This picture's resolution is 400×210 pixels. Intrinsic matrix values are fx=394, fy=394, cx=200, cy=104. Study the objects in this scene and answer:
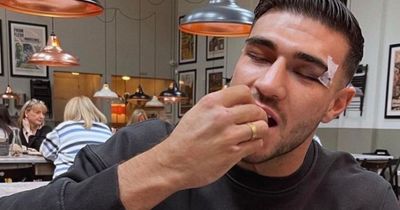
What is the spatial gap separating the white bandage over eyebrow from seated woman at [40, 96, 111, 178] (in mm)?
2895

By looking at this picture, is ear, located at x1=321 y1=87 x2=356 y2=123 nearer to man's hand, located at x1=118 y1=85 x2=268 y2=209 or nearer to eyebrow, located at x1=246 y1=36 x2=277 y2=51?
eyebrow, located at x1=246 y1=36 x2=277 y2=51

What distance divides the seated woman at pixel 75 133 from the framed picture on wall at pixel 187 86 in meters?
7.28

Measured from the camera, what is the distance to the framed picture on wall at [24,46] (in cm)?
956

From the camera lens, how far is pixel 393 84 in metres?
6.85

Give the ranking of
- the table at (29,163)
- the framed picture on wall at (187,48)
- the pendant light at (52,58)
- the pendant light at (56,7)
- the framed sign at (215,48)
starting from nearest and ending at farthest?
the pendant light at (56,7)
the table at (29,163)
the pendant light at (52,58)
the framed sign at (215,48)
the framed picture on wall at (187,48)

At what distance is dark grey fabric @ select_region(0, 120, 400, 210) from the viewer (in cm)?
88

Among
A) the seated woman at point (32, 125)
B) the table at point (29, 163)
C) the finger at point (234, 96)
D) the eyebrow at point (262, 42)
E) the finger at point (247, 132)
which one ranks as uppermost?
the eyebrow at point (262, 42)

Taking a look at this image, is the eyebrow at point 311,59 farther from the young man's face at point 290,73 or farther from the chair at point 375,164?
the chair at point 375,164

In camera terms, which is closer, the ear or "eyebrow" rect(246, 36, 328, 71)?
"eyebrow" rect(246, 36, 328, 71)

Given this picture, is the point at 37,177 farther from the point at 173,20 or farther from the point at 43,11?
the point at 173,20

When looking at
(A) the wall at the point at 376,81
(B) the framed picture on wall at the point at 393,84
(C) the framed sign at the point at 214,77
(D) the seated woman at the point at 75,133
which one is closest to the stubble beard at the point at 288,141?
(D) the seated woman at the point at 75,133

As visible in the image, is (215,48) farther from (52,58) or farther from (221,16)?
(221,16)

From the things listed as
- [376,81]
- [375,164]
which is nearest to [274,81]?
[375,164]

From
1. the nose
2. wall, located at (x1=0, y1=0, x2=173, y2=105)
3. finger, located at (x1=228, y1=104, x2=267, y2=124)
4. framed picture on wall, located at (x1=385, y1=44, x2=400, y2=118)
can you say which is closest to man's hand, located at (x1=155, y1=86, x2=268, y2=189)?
finger, located at (x1=228, y1=104, x2=267, y2=124)
